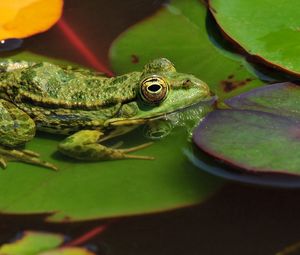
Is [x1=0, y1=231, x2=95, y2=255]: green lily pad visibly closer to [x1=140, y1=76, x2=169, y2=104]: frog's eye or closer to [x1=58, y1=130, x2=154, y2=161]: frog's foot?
[x1=58, y1=130, x2=154, y2=161]: frog's foot

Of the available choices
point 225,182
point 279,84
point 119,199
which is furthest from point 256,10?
point 119,199

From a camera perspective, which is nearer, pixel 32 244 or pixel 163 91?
pixel 32 244

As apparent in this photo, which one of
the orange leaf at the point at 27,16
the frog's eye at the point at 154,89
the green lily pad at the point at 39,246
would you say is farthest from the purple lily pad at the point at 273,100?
the orange leaf at the point at 27,16

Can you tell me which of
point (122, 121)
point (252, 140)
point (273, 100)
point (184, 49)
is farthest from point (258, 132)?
point (184, 49)

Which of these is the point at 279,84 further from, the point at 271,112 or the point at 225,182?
the point at 225,182

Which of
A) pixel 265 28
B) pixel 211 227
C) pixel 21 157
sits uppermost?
pixel 265 28

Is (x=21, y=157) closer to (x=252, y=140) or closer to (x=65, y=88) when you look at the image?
(x=65, y=88)
